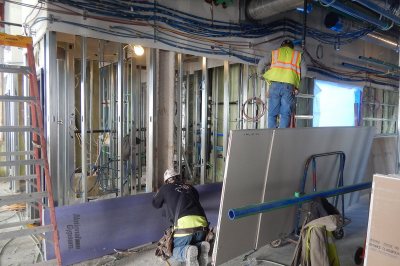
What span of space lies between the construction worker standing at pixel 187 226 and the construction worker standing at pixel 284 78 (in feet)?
4.86

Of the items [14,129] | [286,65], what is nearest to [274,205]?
[286,65]

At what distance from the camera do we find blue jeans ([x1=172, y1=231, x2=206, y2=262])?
251 centimetres

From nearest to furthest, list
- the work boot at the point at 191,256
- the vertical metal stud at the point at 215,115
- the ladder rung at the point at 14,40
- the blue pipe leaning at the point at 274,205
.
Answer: the blue pipe leaning at the point at 274,205, the ladder rung at the point at 14,40, the work boot at the point at 191,256, the vertical metal stud at the point at 215,115

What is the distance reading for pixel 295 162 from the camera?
3.08m

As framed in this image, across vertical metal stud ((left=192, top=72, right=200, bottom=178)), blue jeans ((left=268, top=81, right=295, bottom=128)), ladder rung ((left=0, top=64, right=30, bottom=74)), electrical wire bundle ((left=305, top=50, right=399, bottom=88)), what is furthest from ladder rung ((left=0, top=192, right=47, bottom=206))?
electrical wire bundle ((left=305, top=50, right=399, bottom=88))

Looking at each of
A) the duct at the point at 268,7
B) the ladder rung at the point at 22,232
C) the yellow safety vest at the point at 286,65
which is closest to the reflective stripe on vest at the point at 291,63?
the yellow safety vest at the point at 286,65

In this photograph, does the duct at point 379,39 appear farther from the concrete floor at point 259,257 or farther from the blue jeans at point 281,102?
the concrete floor at point 259,257

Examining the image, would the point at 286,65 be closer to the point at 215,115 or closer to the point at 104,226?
the point at 215,115

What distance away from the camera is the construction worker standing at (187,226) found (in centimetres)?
250

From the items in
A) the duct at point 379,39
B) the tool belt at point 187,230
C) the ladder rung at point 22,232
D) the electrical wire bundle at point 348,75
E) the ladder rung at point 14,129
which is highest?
the duct at point 379,39

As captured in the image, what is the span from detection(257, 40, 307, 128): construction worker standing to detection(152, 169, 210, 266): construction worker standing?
58.3 inches

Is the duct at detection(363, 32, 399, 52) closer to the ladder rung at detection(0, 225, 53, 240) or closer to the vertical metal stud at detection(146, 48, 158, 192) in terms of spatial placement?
the vertical metal stud at detection(146, 48, 158, 192)

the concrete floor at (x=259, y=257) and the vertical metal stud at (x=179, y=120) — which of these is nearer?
the concrete floor at (x=259, y=257)

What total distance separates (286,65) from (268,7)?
975 millimetres
